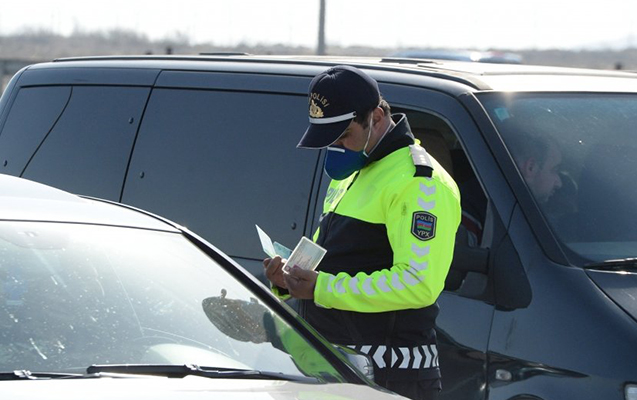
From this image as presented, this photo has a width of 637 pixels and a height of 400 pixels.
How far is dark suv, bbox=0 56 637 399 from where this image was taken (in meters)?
4.02

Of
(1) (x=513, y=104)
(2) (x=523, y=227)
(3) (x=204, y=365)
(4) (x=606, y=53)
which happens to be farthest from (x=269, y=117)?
(4) (x=606, y=53)

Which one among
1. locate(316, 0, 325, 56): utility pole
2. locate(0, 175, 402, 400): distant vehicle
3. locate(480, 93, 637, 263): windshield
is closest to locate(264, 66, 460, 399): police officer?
locate(0, 175, 402, 400): distant vehicle

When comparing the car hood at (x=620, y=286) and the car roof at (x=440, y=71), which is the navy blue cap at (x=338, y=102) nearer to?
the car roof at (x=440, y=71)

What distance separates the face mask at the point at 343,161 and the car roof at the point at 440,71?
64 cm

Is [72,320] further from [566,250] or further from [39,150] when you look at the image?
[39,150]

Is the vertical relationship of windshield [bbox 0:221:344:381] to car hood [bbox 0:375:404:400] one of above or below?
above

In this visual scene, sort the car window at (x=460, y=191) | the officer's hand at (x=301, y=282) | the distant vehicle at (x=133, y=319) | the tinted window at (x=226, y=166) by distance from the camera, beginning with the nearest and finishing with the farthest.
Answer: the distant vehicle at (x=133, y=319), the officer's hand at (x=301, y=282), the car window at (x=460, y=191), the tinted window at (x=226, y=166)

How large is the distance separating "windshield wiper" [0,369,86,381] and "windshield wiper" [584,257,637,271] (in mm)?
1831

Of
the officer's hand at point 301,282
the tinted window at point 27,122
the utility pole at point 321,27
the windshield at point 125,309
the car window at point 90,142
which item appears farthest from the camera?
the utility pole at point 321,27

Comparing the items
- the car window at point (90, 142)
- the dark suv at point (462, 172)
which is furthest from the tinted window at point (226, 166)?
the car window at point (90, 142)

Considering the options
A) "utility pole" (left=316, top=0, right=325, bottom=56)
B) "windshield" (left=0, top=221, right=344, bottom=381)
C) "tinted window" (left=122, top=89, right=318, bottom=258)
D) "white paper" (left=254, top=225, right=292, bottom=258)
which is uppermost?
"utility pole" (left=316, top=0, right=325, bottom=56)

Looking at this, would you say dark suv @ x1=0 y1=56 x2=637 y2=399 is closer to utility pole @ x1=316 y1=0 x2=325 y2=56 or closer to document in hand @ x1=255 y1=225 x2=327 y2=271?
document in hand @ x1=255 y1=225 x2=327 y2=271

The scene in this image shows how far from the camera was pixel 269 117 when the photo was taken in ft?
16.9

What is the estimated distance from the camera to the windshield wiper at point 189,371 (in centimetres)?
317
